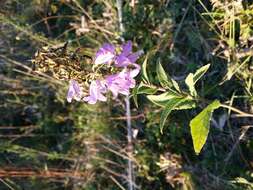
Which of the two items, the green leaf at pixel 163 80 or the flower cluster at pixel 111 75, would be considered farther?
the green leaf at pixel 163 80

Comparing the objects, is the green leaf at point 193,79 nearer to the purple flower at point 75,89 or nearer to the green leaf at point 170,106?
the green leaf at point 170,106

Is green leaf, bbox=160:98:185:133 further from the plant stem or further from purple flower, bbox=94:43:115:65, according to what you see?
the plant stem

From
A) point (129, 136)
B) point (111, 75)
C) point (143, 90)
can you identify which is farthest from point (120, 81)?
point (129, 136)

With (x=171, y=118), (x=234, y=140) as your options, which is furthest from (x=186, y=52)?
(x=234, y=140)

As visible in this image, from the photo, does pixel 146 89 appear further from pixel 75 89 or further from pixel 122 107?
pixel 122 107

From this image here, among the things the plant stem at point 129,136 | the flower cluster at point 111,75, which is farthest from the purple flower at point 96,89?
the plant stem at point 129,136

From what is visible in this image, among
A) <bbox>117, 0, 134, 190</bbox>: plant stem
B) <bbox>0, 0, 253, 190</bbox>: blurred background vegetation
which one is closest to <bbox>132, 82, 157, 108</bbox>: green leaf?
<bbox>0, 0, 253, 190</bbox>: blurred background vegetation
